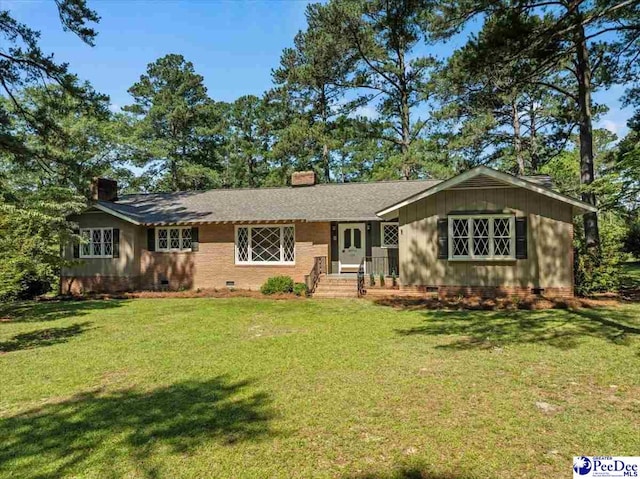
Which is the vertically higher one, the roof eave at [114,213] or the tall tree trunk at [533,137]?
the tall tree trunk at [533,137]

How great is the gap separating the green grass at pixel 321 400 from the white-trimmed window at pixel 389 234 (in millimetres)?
6983

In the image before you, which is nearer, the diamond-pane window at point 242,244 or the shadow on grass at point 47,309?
the shadow on grass at point 47,309

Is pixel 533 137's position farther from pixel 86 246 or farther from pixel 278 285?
pixel 86 246

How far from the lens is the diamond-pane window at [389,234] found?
1628 centimetres

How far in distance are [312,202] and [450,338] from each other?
11.2m

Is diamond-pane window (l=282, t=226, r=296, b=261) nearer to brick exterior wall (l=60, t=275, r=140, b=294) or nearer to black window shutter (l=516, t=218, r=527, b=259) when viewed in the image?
brick exterior wall (l=60, t=275, r=140, b=294)

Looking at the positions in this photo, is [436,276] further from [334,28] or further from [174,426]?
[334,28]

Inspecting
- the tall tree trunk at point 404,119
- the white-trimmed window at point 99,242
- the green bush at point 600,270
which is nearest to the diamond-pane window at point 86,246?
the white-trimmed window at point 99,242

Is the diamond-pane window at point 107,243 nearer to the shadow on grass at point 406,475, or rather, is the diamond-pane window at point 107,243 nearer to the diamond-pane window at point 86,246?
the diamond-pane window at point 86,246

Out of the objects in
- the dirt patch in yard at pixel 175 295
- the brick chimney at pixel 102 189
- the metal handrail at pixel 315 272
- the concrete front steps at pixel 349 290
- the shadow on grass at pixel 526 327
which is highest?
the brick chimney at pixel 102 189

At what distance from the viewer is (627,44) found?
48.7 ft

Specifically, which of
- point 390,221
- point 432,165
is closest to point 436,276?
point 390,221

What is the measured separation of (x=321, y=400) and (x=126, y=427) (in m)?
2.24

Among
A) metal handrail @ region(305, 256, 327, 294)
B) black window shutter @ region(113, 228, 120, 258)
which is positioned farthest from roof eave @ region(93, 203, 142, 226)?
metal handrail @ region(305, 256, 327, 294)
